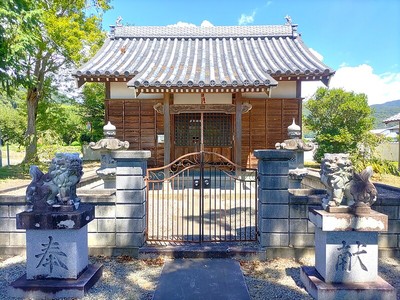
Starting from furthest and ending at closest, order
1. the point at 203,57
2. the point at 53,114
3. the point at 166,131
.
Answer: the point at 53,114
the point at 203,57
the point at 166,131

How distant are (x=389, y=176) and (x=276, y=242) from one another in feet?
36.2

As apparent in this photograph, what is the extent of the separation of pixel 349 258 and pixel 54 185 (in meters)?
3.65

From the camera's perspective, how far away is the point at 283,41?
13.4 m

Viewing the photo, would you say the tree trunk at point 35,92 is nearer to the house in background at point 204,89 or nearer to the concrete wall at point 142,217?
the house in background at point 204,89

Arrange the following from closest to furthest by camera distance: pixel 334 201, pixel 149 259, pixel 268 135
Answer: pixel 334 201
pixel 149 259
pixel 268 135

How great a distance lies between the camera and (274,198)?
4.55 m

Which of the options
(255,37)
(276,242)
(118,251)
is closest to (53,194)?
(118,251)

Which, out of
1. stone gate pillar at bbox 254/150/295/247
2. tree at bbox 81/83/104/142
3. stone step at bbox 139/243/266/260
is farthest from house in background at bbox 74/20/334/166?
tree at bbox 81/83/104/142

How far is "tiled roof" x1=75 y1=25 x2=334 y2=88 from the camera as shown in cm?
906

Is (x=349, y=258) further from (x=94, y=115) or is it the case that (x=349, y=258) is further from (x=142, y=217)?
(x=94, y=115)

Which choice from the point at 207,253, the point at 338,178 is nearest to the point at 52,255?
the point at 207,253

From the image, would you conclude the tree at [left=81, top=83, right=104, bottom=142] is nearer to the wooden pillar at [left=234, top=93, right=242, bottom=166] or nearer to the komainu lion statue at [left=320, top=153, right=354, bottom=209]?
the wooden pillar at [left=234, top=93, right=242, bottom=166]

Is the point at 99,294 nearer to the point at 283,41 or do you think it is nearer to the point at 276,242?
the point at 276,242

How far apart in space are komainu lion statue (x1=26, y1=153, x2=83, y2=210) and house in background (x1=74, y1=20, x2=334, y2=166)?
5312 millimetres
